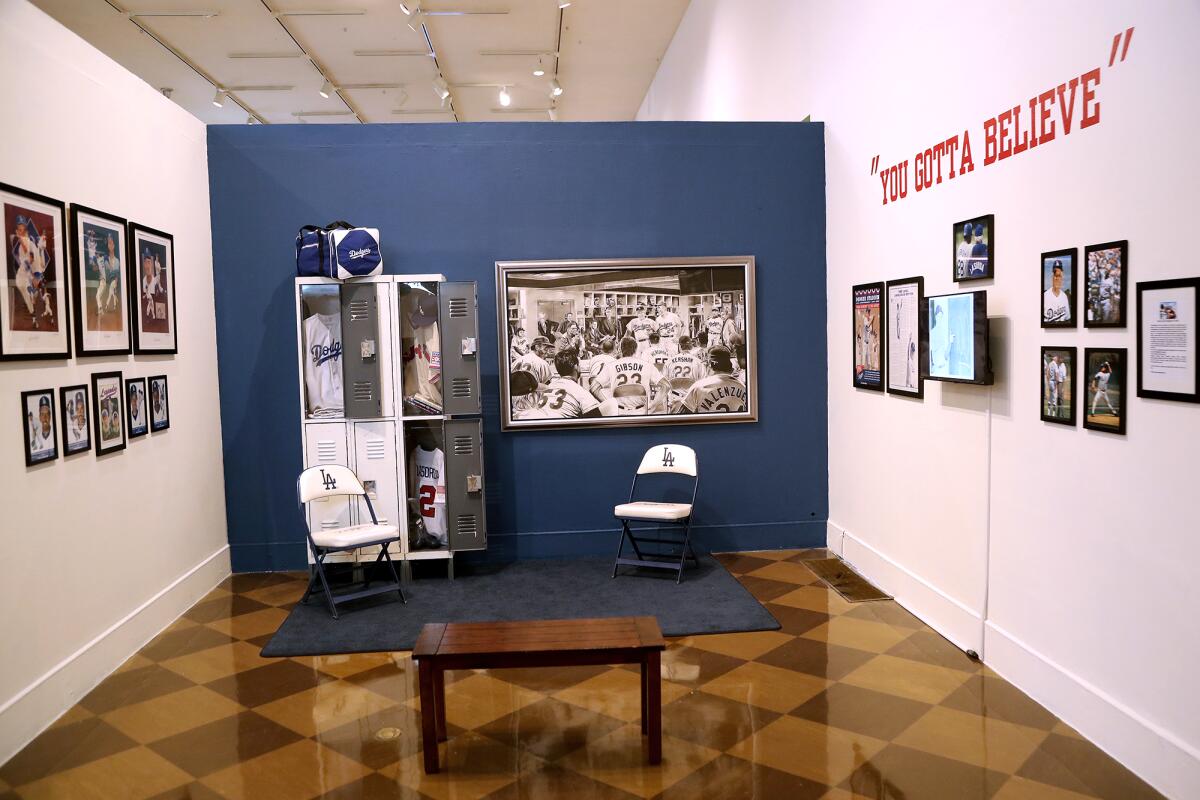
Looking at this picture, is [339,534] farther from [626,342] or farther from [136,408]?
[626,342]

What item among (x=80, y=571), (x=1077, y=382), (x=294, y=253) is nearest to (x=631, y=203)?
(x=294, y=253)

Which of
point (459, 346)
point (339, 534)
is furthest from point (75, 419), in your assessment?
point (459, 346)

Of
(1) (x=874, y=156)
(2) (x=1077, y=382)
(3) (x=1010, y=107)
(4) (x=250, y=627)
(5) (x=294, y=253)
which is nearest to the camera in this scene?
(2) (x=1077, y=382)

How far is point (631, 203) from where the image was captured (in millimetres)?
6652

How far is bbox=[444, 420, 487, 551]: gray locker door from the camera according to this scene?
6.15 m

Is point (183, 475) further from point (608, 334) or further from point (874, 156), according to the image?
point (874, 156)

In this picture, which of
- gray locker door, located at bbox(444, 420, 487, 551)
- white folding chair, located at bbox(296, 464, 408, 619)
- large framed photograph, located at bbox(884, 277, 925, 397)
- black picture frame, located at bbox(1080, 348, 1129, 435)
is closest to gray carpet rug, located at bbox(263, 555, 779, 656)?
white folding chair, located at bbox(296, 464, 408, 619)

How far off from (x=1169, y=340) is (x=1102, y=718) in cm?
158

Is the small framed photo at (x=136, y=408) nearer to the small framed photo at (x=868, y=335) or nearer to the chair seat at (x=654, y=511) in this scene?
the chair seat at (x=654, y=511)

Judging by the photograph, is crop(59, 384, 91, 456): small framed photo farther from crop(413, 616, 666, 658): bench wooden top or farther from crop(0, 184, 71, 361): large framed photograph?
crop(413, 616, 666, 658): bench wooden top

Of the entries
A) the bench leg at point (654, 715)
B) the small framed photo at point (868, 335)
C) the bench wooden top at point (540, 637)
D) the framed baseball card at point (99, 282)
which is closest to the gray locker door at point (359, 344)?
the framed baseball card at point (99, 282)

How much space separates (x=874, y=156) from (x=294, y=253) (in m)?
4.28

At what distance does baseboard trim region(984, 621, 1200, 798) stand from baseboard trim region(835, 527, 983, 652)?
0.61 ft

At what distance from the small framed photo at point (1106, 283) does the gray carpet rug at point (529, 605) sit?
248 cm
